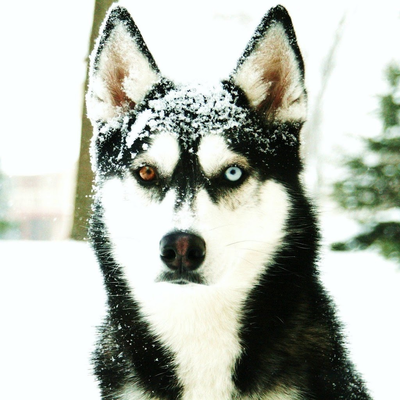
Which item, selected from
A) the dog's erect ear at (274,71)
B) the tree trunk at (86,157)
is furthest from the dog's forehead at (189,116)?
the tree trunk at (86,157)

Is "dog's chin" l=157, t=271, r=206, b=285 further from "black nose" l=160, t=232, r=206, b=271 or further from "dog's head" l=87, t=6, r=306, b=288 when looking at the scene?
"dog's head" l=87, t=6, r=306, b=288

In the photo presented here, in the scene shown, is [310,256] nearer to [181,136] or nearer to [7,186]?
[181,136]

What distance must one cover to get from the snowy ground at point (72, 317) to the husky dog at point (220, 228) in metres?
0.30

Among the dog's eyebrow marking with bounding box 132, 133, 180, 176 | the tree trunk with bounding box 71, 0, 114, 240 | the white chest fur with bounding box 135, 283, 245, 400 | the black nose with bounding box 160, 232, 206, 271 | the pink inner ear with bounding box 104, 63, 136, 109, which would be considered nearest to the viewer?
the black nose with bounding box 160, 232, 206, 271

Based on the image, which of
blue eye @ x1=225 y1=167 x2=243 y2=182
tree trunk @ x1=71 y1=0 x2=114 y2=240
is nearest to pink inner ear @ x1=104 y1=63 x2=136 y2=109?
blue eye @ x1=225 y1=167 x2=243 y2=182

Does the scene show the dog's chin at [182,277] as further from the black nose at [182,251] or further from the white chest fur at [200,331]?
the white chest fur at [200,331]

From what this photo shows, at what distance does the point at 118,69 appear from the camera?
218cm

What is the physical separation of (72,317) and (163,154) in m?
2.17

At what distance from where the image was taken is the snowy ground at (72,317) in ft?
8.77

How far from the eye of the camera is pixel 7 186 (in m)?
9.75

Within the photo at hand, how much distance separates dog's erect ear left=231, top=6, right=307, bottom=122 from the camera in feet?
6.50

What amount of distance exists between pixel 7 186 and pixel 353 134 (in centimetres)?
780

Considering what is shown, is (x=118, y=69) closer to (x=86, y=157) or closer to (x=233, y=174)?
(x=233, y=174)

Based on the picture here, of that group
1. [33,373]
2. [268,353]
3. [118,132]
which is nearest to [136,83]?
[118,132]
